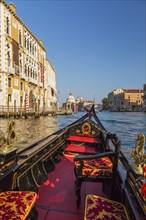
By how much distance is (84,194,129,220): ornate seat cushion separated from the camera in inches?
51.5

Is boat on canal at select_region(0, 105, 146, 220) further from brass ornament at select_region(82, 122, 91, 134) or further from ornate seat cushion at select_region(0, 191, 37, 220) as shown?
brass ornament at select_region(82, 122, 91, 134)

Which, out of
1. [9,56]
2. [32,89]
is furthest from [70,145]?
[32,89]

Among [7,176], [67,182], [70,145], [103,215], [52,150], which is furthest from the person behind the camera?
[70,145]

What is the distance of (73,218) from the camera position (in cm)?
→ 178

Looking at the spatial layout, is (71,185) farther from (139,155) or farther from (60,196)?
(139,155)

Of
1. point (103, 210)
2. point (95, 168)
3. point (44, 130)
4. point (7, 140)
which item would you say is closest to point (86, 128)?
point (95, 168)

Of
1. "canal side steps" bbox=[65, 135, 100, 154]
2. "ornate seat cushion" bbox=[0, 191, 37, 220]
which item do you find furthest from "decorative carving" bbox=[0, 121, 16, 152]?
"canal side steps" bbox=[65, 135, 100, 154]

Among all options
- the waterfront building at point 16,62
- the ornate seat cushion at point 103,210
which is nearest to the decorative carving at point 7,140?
the ornate seat cushion at point 103,210

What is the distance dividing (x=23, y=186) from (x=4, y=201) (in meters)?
0.56

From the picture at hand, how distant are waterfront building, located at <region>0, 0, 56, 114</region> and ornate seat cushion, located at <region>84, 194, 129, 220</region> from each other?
16.4 metres

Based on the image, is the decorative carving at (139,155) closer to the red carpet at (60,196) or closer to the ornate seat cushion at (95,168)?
the ornate seat cushion at (95,168)

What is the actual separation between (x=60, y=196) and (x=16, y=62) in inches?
802

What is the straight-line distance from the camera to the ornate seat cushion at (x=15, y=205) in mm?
1262

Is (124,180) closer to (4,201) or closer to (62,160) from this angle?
(4,201)
